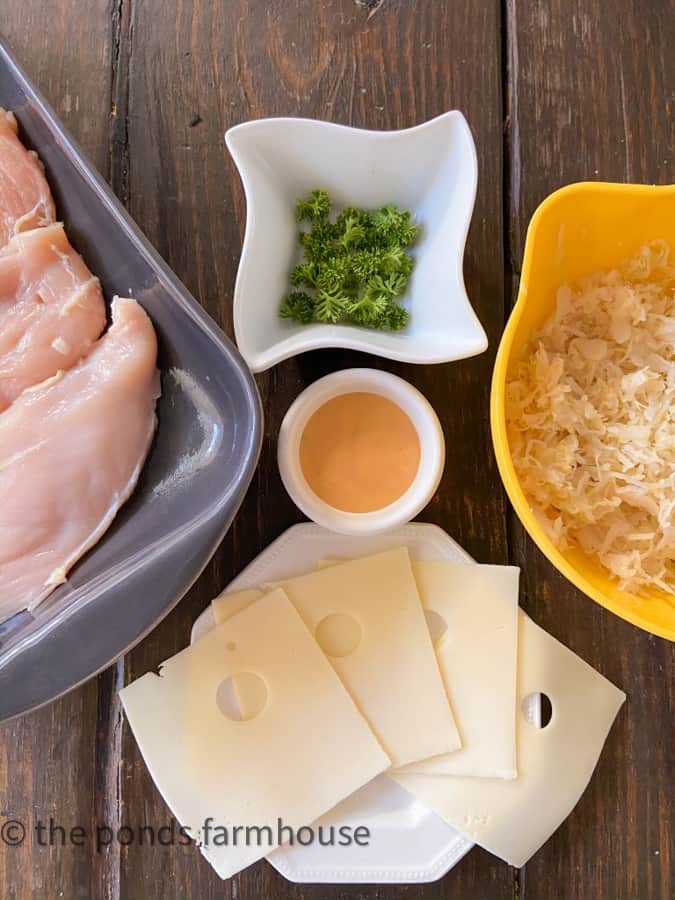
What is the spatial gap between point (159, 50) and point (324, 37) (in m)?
0.22

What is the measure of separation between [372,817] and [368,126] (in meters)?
0.90

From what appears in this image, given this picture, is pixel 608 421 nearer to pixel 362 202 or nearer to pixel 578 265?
pixel 578 265

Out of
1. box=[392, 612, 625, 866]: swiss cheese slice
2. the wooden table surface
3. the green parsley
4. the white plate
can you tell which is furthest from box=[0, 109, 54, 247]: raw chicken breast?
box=[392, 612, 625, 866]: swiss cheese slice

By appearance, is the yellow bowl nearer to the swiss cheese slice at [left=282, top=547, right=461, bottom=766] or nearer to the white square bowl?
the white square bowl

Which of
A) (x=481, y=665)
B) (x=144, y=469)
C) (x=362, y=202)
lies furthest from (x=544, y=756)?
(x=362, y=202)

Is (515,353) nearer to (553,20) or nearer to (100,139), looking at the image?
(553,20)

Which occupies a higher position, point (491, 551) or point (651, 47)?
point (651, 47)

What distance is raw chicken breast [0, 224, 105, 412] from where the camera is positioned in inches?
33.3

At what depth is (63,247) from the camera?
2.80ft

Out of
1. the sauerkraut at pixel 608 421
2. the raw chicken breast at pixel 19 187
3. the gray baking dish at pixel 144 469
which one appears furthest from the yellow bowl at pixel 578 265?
the raw chicken breast at pixel 19 187

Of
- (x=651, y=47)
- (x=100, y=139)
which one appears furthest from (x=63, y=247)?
(x=651, y=47)

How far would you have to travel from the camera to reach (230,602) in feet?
3.10

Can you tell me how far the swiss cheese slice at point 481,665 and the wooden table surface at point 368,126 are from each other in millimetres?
39

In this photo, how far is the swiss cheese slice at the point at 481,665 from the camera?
95cm
